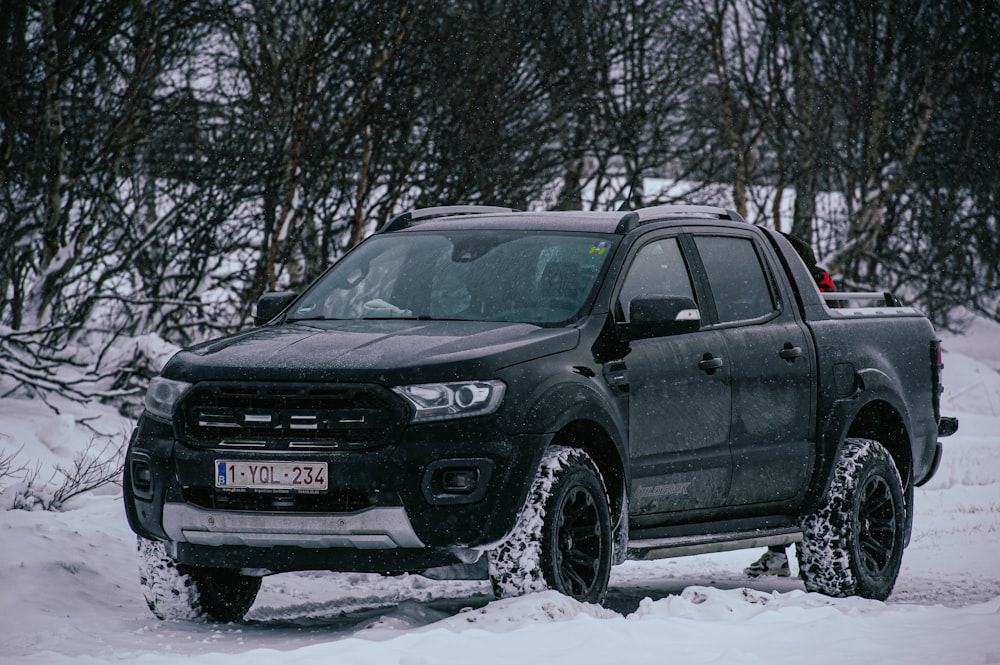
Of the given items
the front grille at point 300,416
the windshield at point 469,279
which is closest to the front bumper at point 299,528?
the front grille at point 300,416

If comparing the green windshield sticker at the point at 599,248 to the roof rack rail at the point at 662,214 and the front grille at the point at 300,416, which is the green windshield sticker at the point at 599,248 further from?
the front grille at the point at 300,416

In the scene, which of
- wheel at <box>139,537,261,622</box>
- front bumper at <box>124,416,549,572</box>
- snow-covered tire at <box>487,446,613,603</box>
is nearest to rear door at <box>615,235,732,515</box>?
snow-covered tire at <box>487,446,613,603</box>

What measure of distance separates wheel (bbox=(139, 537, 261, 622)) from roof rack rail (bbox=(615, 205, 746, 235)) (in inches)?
91.7

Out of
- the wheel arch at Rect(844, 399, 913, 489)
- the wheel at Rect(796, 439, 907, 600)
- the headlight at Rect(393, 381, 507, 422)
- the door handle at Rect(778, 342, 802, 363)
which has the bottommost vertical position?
the wheel at Rect(796, 439, 907, 600)

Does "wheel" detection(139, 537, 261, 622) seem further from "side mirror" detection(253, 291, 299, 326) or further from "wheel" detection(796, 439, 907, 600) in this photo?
"wheel" detection(796, 439, 907, 600)

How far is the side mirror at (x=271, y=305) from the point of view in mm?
7031

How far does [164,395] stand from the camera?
5.87 m

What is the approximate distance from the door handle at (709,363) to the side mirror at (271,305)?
197 centimetres

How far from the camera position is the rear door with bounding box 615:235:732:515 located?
20.7ft

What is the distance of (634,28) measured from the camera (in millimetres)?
24531

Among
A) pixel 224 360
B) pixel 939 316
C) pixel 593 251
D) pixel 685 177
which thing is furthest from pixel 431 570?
pixel 939 316

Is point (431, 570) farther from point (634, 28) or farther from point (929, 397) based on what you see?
point (634, 28)

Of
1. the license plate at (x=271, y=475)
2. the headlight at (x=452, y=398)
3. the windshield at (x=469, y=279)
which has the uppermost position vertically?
the windshield at (x=469, y=279)

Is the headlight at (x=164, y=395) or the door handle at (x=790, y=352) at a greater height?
the headlight at (x=164, y=395)
